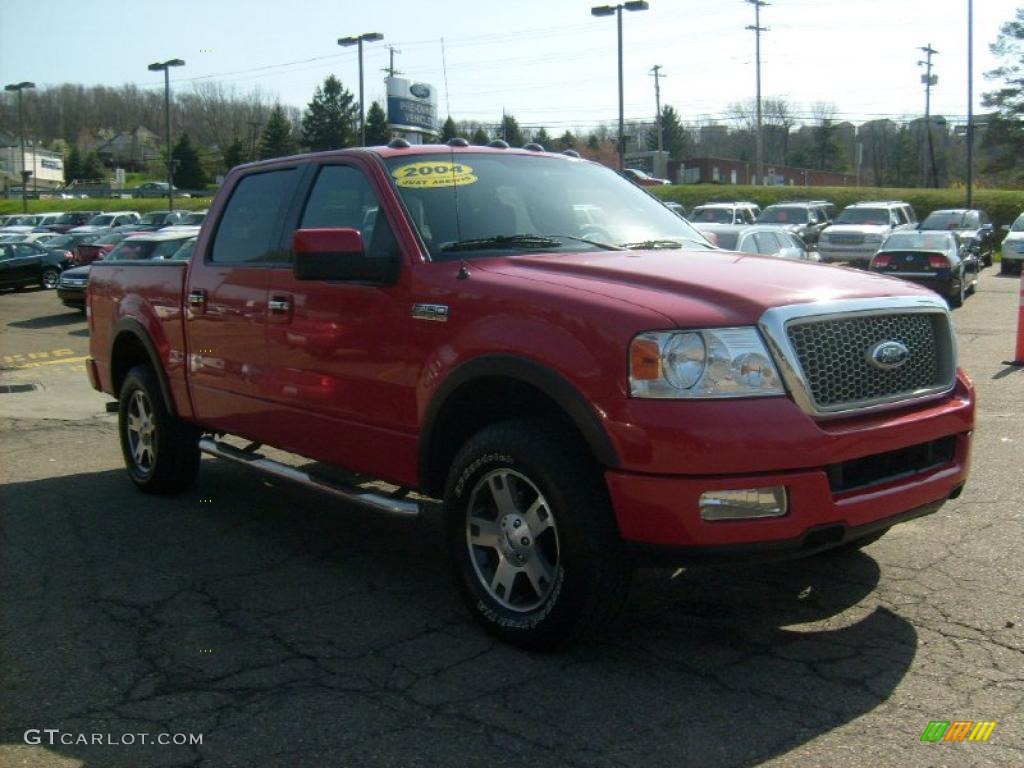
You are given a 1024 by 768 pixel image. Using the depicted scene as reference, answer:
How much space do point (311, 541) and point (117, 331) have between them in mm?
2229

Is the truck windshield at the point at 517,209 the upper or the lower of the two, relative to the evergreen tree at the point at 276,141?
lower

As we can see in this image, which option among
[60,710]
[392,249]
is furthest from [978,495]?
[60,710]

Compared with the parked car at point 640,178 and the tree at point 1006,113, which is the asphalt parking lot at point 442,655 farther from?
the tree at point 1006,113

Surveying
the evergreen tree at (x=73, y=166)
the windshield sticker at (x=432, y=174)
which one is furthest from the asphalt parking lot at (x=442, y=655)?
the evergreen tree at (x=73, y=166)

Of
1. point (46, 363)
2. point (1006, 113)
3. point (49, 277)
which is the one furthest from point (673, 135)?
point (46, 363)

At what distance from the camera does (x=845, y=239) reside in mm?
26188

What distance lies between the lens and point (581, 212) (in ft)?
17.0

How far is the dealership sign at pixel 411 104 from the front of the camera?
1209cm

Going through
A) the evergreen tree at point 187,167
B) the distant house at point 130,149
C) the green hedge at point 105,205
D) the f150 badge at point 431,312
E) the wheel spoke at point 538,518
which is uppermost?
the distant house at point 130,149

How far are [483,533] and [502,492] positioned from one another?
0.70 ft

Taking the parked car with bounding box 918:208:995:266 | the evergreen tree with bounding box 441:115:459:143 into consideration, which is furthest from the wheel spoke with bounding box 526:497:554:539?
the parked car with bounding box 918:208:995:266

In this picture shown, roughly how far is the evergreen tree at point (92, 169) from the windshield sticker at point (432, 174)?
122 m

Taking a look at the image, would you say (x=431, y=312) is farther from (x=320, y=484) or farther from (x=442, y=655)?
(x=442, y=655)

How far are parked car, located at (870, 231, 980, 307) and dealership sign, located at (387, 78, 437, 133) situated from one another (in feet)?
33.9
